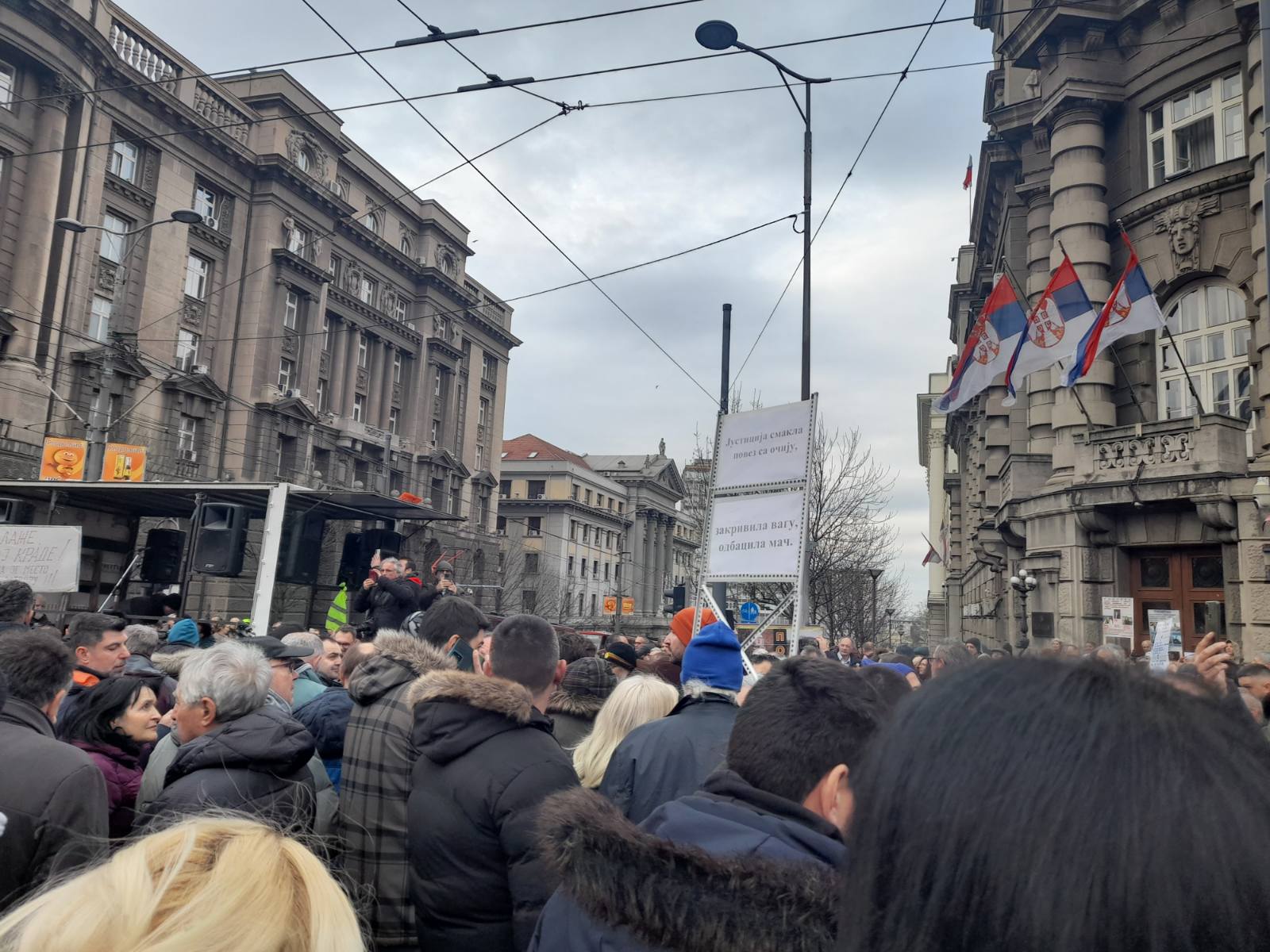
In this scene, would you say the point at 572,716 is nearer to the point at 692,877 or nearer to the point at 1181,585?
the point at 692,877

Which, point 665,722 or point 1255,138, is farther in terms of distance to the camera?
point 1255,138

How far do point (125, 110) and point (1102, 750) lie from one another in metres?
45.1

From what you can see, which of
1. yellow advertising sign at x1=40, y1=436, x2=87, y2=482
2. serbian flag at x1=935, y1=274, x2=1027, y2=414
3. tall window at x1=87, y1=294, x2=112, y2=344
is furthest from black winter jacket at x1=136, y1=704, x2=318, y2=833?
tall window at x1=87, y1=294, x2=112, y2=344

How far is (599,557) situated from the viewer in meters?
103

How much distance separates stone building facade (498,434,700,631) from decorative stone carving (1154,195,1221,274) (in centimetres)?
6045

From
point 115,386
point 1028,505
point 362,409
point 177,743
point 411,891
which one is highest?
point 362,409

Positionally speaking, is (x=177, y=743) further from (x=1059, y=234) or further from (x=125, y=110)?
(x=125, y=110)

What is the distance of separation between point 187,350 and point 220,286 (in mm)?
3940

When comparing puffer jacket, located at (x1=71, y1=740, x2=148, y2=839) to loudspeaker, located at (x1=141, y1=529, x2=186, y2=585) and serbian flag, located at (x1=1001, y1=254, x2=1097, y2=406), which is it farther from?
serbian flag, located at (x1=1001, y1=254, x2=1097, y2=406)

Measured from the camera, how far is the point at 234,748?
365cm

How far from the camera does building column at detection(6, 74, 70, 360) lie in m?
33.0

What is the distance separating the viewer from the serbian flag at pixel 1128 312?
1512 centimetres

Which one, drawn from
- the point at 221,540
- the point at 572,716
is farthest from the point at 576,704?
the point at 221,540

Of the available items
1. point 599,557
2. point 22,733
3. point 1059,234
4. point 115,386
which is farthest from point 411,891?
point 599,557
